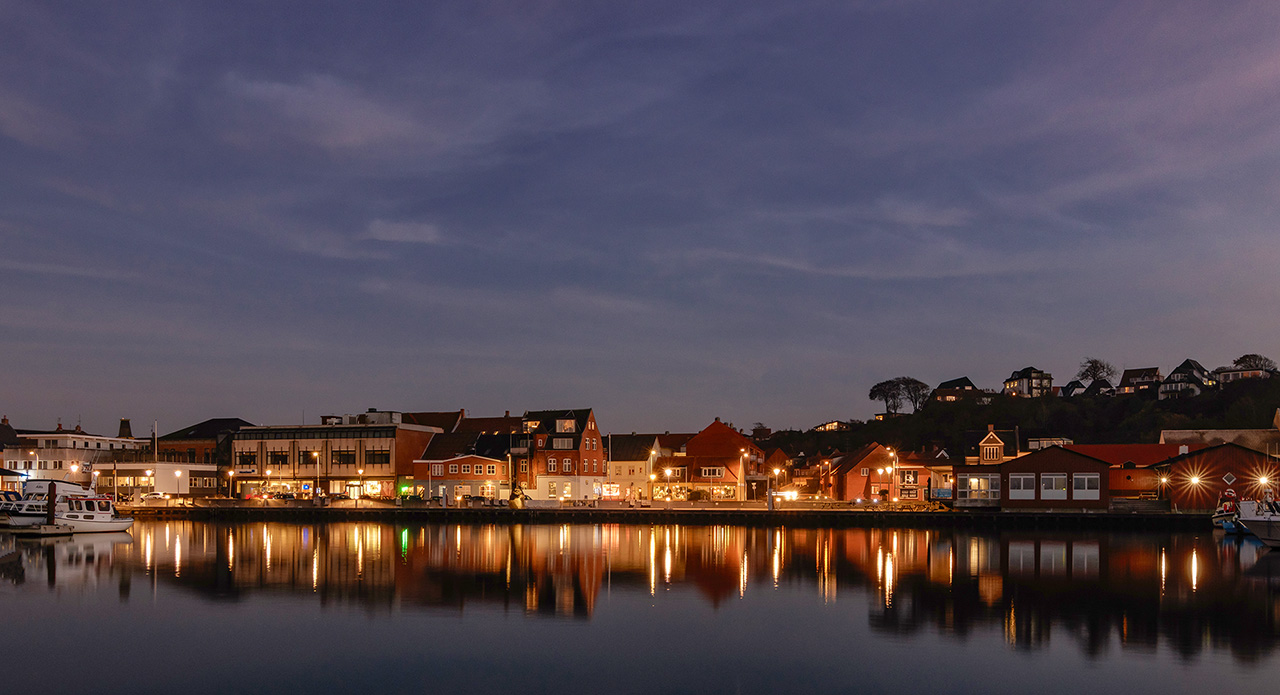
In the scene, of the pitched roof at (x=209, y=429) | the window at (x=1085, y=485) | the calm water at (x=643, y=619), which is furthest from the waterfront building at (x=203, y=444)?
the window at (x=1085, y=485)

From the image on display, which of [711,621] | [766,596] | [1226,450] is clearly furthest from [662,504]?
[711,621]

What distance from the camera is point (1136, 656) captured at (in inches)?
825

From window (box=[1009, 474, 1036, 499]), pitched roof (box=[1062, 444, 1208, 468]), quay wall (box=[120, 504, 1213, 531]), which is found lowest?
quay wall (box=[120, 504, 1213, 531])

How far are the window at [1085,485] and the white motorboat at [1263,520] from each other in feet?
33.2

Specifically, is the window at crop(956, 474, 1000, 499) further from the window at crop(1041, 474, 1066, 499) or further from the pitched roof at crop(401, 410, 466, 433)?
the pitched roof at crop(401, 410, 466, 433)

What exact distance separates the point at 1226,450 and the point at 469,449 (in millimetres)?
54654

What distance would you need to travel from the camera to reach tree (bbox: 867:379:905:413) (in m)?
182

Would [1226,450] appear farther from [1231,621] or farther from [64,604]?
[64,604]

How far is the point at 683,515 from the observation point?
206ft

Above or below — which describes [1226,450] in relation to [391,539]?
above

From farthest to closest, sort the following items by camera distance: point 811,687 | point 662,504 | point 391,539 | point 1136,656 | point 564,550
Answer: point 662,504, point 391,539, point 564,550, point 1136,656, point 811,687

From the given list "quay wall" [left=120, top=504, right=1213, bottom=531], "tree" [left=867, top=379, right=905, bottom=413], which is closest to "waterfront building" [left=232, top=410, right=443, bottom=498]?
"quay wall" [left=120, top=504, right=1213, bottom=531]

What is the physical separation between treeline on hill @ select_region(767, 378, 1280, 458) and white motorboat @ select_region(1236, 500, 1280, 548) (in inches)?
2296

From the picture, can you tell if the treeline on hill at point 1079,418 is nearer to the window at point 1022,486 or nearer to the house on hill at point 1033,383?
the house on hill at point 1033,383
